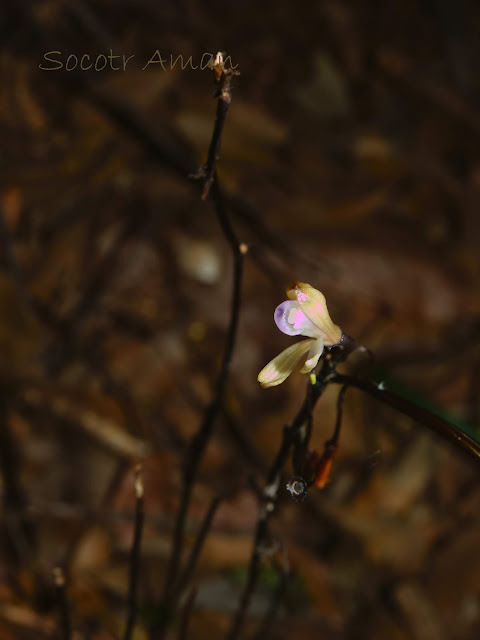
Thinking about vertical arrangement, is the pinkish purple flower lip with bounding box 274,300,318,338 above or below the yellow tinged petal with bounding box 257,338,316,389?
above

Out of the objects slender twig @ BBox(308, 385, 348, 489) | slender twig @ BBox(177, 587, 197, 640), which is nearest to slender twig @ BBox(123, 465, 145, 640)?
slender twig @ BBox(177, 587, 197, 640)

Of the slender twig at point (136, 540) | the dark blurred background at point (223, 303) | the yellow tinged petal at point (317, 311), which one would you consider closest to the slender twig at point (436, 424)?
the yellow tinged petal at point (317, 311)

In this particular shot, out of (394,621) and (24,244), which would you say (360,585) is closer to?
(394,621)

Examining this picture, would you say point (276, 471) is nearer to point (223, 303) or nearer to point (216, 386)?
point (216, 386)

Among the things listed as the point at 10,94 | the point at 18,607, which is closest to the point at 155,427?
the point at 18,607

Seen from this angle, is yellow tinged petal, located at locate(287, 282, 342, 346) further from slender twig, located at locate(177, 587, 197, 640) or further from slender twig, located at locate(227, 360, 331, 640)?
slender twig, located at locate(177, 587, 197, 640)

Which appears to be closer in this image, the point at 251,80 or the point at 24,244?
the point at 24,244

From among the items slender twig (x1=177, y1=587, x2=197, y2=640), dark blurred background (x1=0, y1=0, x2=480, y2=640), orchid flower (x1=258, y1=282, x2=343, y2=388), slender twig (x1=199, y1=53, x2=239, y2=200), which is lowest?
slender twig (x1=177, y1=587, x2=197, y2=640)
